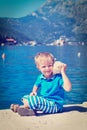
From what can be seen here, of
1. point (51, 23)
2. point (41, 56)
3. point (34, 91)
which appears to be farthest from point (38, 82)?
point (51, 23)

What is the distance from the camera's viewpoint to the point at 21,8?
6.10 feet

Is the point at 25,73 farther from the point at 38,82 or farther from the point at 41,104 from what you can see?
the point at 41,104

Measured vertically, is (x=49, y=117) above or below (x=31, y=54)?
below

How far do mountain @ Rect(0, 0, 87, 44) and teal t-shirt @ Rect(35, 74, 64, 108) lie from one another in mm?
246

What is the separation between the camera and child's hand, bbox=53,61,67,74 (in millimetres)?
1858

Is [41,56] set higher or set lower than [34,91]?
higher

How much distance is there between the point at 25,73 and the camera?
73.3 inches

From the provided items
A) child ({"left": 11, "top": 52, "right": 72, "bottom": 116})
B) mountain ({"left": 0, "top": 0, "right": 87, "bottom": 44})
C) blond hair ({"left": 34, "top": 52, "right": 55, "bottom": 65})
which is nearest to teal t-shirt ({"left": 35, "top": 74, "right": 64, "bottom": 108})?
child ({"left": 11, "top": 52, "right": 72, "bottom": 116})

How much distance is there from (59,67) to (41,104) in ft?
0.86

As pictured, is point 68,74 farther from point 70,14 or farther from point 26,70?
point 70,14

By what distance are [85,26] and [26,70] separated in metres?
0.49

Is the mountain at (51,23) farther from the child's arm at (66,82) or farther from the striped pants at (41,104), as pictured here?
the striped pants at (41,104)

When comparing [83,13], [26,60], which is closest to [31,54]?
[26,60]

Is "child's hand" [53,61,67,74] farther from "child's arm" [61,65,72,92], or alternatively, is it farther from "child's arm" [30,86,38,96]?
"child's arm" [30,86,38,96]
